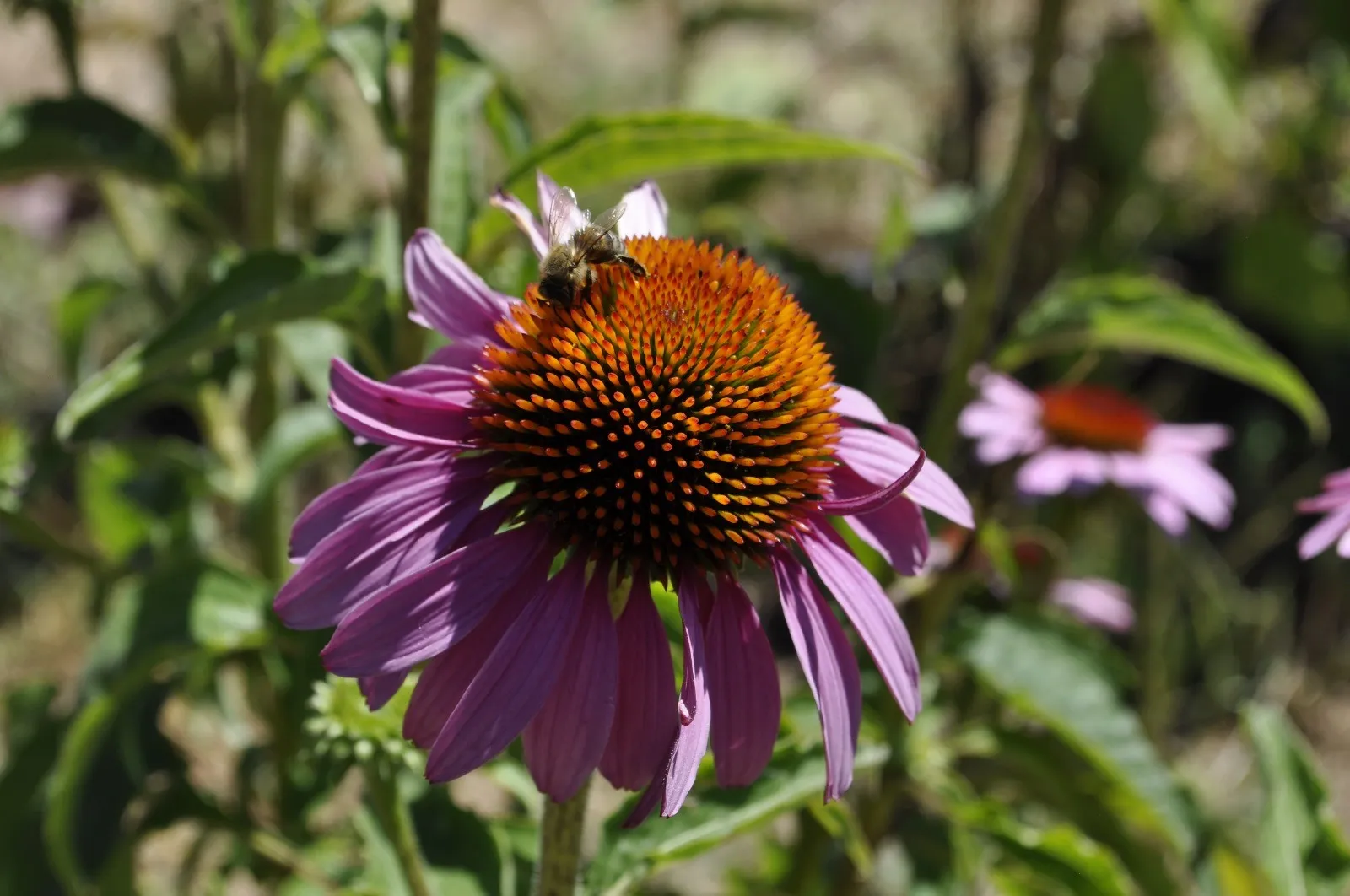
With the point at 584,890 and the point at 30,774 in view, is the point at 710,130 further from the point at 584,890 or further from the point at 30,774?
the point at 30,774

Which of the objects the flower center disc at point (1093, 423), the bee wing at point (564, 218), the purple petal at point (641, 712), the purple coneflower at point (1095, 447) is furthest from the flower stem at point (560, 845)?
the flower center disc at point (1093, 423)

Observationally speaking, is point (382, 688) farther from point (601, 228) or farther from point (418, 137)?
point (418, 137)

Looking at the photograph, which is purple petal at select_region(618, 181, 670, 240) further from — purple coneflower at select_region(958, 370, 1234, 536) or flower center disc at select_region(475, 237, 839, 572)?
purple coneflower at select_region(958, 370, 1234, 536)

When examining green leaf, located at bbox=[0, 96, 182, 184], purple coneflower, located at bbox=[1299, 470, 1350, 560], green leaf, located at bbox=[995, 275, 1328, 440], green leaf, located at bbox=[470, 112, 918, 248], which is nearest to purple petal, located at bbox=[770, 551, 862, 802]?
green leaf, located at bbox=[470, 112, 918, 248]

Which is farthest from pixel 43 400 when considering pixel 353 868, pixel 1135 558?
pixel 1135 558

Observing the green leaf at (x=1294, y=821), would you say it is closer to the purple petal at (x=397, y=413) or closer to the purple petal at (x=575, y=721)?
the purple petal at (x=575, y=721)
